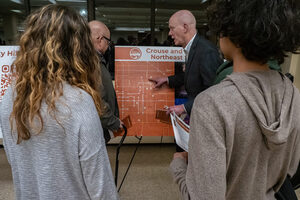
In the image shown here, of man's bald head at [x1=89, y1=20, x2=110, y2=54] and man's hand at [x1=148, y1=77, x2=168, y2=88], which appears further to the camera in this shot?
man's hand at [x1=148, y1=77, x2=168, y2=88]

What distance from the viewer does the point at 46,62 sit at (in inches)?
29.1

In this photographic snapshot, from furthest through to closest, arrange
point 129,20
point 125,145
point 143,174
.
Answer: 1. point 129,20
2. point 125,145
3. point 143,174

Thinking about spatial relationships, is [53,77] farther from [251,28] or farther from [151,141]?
[151,141]

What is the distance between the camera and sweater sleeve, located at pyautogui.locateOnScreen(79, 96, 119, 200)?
29.3 inches

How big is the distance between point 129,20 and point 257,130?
3933 millimetres

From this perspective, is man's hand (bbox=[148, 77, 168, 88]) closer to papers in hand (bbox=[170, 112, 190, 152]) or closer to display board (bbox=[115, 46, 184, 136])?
display board (bbox=[115, 46, 184, 136])

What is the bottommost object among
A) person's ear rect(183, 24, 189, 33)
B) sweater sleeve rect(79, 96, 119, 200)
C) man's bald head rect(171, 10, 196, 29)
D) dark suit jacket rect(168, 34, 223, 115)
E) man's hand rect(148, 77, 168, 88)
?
sweater sleeve rect(79, 96, 119, 200)

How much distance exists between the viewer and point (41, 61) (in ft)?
2.43

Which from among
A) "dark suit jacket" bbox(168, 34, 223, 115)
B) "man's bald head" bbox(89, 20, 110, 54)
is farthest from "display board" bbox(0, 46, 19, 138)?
"dark suit jacket" bbox(168, 34, 223, 115)

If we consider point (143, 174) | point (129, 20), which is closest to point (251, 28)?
point (143, 174)

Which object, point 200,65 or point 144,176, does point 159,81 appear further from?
point 144,176

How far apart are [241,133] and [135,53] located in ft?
5.61

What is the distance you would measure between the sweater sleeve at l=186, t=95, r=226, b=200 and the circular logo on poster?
164 centimetres

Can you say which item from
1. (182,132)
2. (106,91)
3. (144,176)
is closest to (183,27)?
(106,91)
